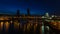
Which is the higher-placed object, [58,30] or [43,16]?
[43,16]

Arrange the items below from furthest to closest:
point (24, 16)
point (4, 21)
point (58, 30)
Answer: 1. point (24, 16)
2. point (4, 21)
3. point (58, 30)

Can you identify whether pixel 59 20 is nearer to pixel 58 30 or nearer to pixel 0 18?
pixel 58 30

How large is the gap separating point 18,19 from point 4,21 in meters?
1.22

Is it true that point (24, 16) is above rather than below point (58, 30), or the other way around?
above

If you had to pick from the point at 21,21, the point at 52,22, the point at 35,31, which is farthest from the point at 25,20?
the point at 52,22

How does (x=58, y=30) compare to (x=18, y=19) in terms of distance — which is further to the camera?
(x=18, y=19)

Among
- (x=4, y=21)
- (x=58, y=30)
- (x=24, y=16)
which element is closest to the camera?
(x=58, y=30)

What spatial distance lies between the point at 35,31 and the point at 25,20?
1.24 m

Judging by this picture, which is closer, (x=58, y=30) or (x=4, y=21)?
(x=58, y=30)

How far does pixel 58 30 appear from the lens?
43.1 ft

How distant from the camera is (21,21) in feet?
48.4

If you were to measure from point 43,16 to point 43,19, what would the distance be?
74cm

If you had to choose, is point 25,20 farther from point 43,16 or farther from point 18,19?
point 43,16

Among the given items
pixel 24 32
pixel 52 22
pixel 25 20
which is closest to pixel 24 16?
pixel 25 20
